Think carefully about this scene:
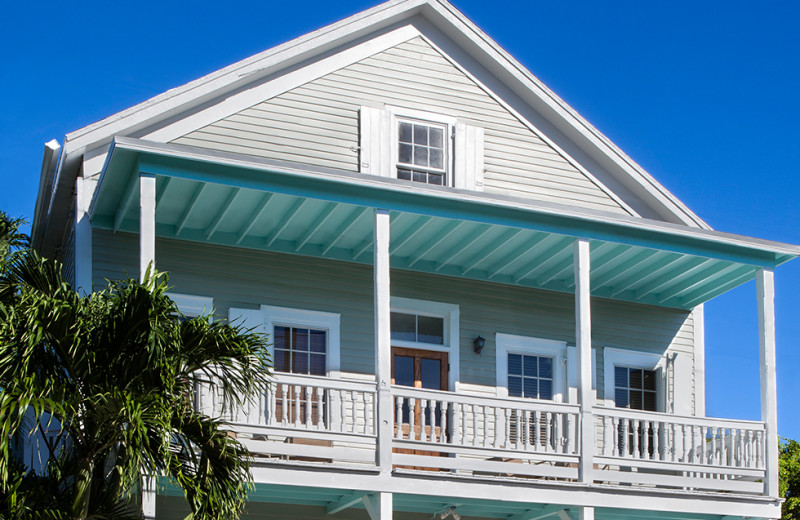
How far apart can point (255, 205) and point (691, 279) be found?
20.1 feet

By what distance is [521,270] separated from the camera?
15227 mm

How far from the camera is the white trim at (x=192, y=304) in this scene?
13.7 metres

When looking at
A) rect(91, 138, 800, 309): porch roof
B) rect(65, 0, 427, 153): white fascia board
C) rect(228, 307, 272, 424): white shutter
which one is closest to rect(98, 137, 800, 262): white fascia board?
rect(91, 138, 800, 309): porch roof

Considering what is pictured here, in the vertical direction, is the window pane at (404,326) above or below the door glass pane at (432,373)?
above

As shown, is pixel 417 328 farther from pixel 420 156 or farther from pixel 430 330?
pixel 420 156

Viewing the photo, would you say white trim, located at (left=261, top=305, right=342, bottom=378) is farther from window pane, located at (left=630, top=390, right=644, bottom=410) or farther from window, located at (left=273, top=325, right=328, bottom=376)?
window pane, located at (left=630, top=390, right=644, bottom=410)

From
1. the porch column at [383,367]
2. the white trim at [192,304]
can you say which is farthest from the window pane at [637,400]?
the white trim at [192,304]

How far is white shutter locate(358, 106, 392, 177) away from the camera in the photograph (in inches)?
589

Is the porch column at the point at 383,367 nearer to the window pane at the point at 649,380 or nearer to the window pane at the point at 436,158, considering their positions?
the window pane at the point at 436,158

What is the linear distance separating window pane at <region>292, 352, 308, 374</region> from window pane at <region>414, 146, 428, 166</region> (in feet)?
9.90

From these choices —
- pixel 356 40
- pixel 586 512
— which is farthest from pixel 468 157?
pixel 586 512

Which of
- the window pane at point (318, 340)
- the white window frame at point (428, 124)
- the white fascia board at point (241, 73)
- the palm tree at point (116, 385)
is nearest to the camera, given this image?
the palm tree at point (116, 385)

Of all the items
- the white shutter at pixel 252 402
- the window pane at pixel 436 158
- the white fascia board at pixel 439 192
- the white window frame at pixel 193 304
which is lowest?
the white shutter at pixel 252 402

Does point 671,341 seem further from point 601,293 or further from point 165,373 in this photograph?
point 165,373
